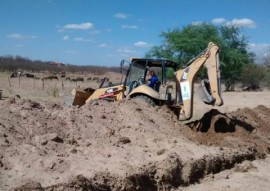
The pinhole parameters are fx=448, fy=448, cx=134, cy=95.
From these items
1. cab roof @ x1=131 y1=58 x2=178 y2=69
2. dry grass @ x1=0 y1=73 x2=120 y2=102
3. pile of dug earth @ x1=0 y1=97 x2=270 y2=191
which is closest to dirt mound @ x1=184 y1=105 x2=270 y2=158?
pile of dug earth @ x1=0 y1=97 x2=270 y2=191

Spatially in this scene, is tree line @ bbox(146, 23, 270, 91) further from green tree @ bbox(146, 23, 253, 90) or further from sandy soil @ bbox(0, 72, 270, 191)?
sandy soil @ bbox(0, 72, 270, 191)

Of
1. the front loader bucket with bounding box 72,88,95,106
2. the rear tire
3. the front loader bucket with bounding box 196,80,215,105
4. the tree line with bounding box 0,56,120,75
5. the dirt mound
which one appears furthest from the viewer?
the tree line with bounding box 0,56,120,75

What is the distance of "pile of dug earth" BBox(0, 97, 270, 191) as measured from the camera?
6.83 m

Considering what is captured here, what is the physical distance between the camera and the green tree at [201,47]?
1513 inches

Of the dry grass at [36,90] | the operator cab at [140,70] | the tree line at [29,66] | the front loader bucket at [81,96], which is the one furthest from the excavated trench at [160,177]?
the tree line at [29,66]

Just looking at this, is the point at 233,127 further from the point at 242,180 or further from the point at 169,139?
the point at 242,180

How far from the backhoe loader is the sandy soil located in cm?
39

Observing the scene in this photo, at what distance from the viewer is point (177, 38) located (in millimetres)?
39031

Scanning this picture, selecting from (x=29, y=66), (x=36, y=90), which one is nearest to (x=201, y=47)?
(x=36, y=90)

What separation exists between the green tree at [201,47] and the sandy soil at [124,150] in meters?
26.4

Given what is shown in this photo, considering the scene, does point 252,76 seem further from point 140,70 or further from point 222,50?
point 140,70

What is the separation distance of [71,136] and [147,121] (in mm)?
2689

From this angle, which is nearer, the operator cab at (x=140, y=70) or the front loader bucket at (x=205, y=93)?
the front loader bucket at (x=205, y=93)

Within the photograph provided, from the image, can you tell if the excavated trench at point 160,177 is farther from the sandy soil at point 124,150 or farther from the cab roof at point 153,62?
the cab roof at point 153,62
